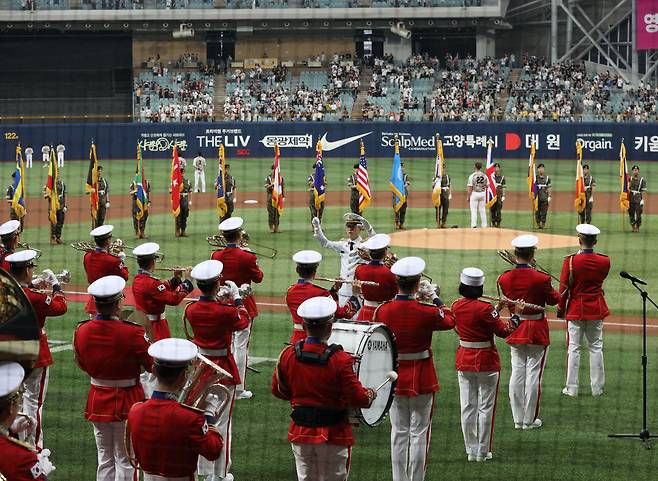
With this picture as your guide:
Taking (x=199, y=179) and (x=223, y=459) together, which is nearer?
(x=223, y=459)

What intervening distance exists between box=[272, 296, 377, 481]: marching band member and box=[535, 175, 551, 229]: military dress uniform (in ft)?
66.3

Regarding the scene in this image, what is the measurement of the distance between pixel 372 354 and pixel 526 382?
10.7ft

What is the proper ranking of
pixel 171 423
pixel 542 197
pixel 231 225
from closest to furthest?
pixel 171 423 < pixel 231 225 < pixel 542 197

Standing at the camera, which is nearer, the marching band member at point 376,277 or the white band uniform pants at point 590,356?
the marching band member at point 376,277

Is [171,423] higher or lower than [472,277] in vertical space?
lower

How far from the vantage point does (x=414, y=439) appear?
8.82 m

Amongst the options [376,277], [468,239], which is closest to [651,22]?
[468,239]

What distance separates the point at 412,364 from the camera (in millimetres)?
8734

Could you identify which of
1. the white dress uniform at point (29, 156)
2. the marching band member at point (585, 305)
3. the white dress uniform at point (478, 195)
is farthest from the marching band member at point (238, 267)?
the white dress uniform at point (29, 156)

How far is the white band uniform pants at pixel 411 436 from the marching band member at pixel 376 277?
1782mm

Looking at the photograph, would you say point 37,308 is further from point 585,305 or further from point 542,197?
point 542,197

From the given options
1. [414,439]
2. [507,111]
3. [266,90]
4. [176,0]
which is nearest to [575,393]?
[414,439]

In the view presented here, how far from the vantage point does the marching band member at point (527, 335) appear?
10.7 meters

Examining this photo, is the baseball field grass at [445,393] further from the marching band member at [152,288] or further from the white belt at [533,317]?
the marching band member at [152,288]
